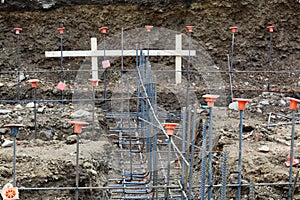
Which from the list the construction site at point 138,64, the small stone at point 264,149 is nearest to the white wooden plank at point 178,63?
the construction site at point 138,64

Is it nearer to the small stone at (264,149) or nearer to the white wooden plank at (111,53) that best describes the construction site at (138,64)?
the white wooden plank at (111,53)

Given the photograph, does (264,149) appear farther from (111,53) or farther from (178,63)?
(111,53)

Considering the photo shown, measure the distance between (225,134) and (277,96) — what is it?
3.16 meters

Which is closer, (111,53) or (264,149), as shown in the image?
(264,149)

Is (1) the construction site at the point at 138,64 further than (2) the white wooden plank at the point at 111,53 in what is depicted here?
No

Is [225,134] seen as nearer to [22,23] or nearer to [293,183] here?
[293,183]


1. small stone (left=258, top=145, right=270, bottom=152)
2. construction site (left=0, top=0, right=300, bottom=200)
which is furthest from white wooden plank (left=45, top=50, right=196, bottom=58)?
small stone (left=258, top=145, right=270, bottom=152)

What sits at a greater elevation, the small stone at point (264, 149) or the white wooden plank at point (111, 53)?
the white wooden plank at point (111, 53)

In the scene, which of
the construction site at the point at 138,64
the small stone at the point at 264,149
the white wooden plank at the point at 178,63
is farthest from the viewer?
the white wooden plank at the point at 178,63

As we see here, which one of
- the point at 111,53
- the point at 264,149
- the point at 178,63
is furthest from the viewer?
the point at 178,63

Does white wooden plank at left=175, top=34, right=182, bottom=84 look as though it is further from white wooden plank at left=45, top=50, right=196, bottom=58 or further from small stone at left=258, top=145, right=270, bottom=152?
small stone at left=258, top=145, right=270, bottom=152

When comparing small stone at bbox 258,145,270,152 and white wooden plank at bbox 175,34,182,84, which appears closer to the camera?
small stone at bbox 258,145,270,152

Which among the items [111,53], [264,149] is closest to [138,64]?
[111,53]

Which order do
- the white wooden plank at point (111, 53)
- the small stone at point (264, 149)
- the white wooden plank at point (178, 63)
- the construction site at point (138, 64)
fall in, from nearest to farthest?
the small stone at point (264, 149) → the construction site at point (138, 64) → the white wooden plank at point (111, 53) → the white wooden plank at point (178, 63)
